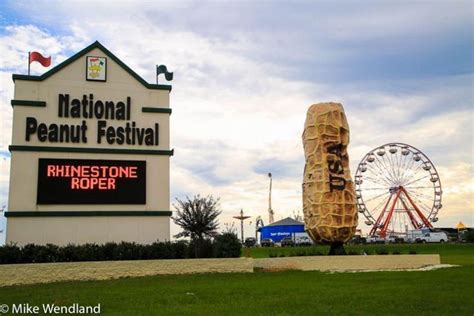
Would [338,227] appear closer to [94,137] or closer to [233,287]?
[233,287]

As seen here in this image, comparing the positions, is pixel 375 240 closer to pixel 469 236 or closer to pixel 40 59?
pixel 469 236

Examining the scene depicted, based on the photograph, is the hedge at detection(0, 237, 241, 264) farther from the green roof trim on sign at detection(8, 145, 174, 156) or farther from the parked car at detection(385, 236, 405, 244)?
the parked car at detection(385, 236, 405, 244)

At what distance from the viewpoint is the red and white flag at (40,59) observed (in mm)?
20734

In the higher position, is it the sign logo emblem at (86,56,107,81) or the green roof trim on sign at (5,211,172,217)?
the sign logo emblem at (86,56,107,81)

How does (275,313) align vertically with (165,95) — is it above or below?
below

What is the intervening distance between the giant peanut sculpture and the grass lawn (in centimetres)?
470

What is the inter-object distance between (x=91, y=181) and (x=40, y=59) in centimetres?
533

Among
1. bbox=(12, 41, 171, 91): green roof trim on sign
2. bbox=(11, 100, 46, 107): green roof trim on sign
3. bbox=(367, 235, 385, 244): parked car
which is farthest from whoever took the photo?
bbox=(367, 235, 385, 244): parked car

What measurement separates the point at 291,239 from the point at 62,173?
2037 inches

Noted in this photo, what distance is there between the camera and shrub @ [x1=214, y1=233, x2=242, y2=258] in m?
20.8

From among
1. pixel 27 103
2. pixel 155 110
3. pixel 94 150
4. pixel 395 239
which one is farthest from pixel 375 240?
pixel 27 103

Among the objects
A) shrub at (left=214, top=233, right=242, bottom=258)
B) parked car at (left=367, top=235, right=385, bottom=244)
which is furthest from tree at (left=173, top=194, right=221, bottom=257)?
parked car at (left=367, top=235, right=385, bottom=244)

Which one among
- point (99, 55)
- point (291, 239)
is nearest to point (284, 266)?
point (99, 55)

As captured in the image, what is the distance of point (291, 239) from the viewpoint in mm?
68500
